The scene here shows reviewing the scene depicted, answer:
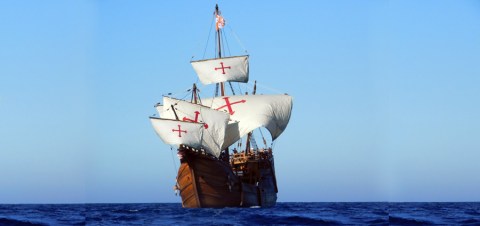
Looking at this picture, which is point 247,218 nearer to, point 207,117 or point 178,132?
point 178,132

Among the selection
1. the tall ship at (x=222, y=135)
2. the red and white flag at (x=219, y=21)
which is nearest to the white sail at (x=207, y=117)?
the tall ship at (x=222, y=135)

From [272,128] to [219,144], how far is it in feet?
36.6

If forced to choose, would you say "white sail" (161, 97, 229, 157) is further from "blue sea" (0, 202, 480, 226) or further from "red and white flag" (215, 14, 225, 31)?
"red and white flag" (215, 14, 225, 31)

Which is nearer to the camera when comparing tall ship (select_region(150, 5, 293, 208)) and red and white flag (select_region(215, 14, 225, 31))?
tall ship (select_region(150, 5, 293, 208))

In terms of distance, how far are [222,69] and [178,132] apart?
15.6 metres

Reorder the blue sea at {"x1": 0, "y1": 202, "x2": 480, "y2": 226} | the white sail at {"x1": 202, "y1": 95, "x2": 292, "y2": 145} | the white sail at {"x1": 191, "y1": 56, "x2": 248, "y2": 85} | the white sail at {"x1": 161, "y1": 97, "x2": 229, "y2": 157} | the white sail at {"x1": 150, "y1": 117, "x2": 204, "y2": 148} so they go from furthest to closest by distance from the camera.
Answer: the white sail at {"x1": 191, "y1": 56, "x2": 248, "y2": 85}, the white sail at {"x1": 202, "y1": 95, "x2": 292, "y2": 145}, the white sail at {"x1": 161, "y1": 97, "x2": 229, "y2": 157}, the white sail at {"x1": 150, "y1": 117, "x2": 204, "y2": 148}, the blue sea at {"x1": 0, "y1": 202, "x2": 480, "y2": 226}

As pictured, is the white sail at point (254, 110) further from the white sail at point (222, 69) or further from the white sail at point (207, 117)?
the white sail at point (207, 117)

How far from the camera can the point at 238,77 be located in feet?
228

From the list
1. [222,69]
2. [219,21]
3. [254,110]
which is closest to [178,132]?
[254,110]

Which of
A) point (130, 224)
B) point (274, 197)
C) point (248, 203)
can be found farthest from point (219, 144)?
point (130, 224)

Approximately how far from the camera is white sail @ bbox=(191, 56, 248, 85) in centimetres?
6875

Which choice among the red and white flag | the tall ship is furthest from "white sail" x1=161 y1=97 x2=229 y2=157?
the red and white flag

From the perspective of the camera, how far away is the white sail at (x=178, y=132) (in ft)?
180

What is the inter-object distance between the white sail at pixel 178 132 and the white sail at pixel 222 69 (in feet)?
44.9
